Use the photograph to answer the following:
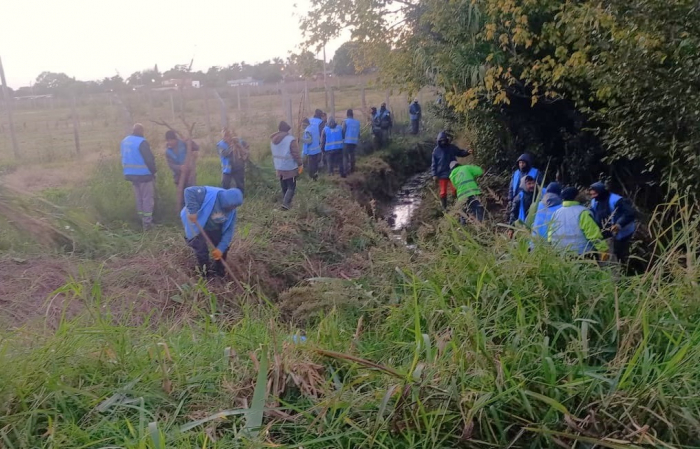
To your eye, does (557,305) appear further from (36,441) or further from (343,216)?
(343,216)

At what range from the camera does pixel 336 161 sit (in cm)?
1432

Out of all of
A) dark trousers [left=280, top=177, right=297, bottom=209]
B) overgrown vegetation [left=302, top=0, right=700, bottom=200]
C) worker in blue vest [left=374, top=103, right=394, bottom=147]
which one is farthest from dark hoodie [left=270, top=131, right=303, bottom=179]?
worker in blue vest [left=374, top=103, right=394, bottom=147]

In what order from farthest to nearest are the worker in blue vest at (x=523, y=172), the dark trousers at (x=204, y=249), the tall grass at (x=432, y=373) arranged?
Answer: 1. the worker in blue vest at (x=523, y=172)
2. the dark trousers at (x=204, y=249)
3. the tall grass at (x=432, y=373)

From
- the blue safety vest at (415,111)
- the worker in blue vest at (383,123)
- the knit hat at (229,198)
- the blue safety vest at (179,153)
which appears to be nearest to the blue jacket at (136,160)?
the blue safety vest at (179,153)

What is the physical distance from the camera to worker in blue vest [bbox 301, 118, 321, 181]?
1301 centimetres

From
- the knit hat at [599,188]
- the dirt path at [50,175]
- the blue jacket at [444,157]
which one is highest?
the knit hat at [599,188]

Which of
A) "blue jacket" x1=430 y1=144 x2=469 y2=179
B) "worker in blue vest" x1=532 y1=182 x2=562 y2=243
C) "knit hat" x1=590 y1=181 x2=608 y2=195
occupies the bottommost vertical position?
"blue jacket" x1=430 y1=144 x2=469 y2=179

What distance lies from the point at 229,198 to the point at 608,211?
4.04 metres

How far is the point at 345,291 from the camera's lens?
13.1ft

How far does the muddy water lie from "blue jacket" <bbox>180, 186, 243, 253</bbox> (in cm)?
498

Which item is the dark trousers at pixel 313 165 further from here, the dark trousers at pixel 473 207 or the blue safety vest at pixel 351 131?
the dark trousers at pixel 473 207

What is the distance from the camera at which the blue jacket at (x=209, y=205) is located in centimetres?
607

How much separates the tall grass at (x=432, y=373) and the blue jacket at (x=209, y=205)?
106 inches

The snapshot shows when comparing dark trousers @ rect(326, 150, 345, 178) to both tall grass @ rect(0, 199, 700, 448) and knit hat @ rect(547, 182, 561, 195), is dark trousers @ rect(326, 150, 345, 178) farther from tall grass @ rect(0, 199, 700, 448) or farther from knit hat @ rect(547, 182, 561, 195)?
tall grass @ rect(0, 199, 700, 448)
